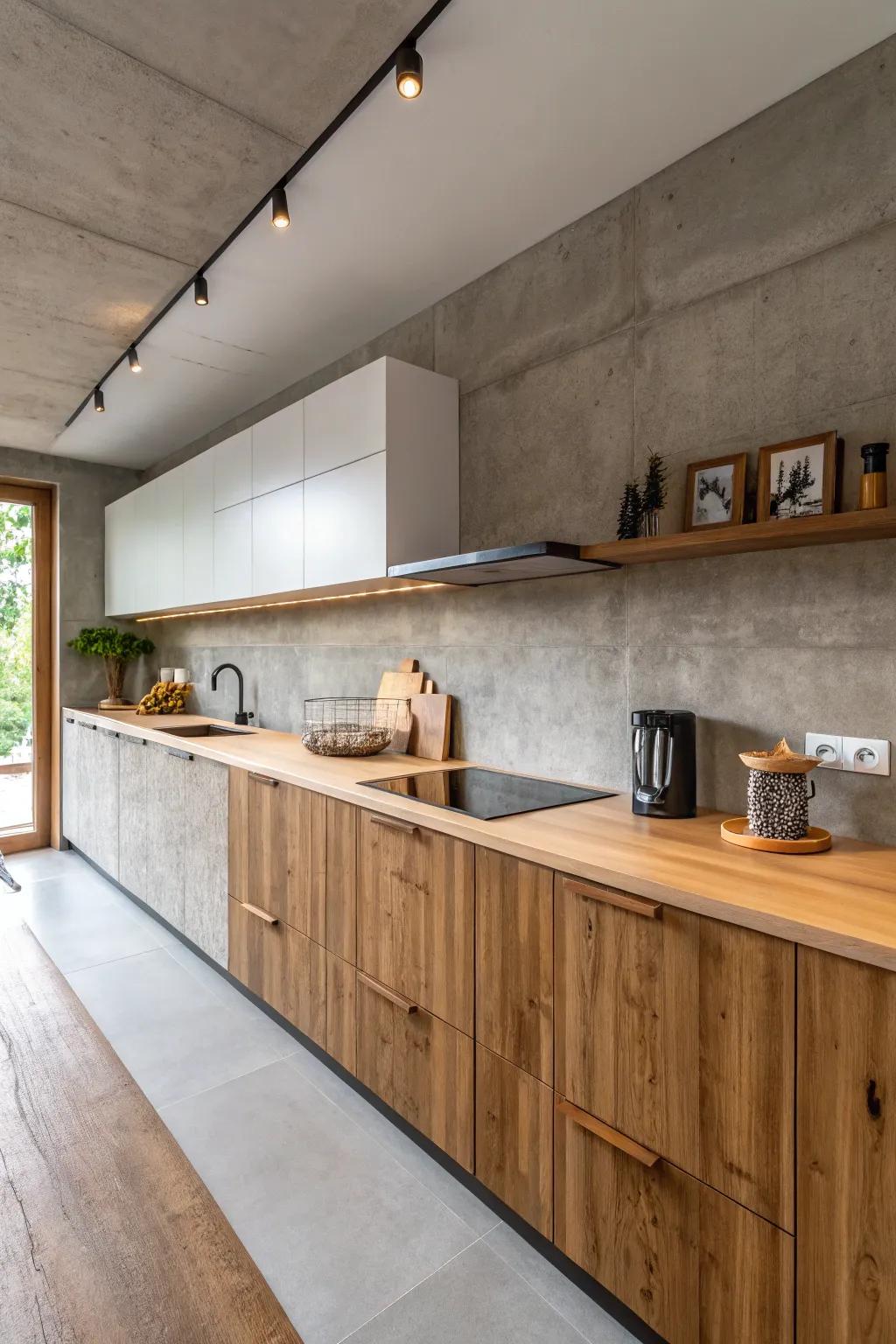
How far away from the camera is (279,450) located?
9.95 feet

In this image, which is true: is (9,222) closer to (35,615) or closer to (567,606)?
(567,606)

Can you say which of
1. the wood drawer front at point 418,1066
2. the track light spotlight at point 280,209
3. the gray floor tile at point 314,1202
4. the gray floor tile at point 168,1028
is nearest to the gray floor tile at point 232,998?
the gray floor tile at point 168,1028

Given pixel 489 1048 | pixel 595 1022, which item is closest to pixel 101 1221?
pixel 595 1022

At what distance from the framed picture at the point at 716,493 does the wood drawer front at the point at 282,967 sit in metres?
1.67

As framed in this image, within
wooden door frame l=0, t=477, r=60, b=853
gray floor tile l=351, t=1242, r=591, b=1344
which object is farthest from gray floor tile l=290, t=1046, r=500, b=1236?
wooden door frame l=0, t=477, r=60, b=853

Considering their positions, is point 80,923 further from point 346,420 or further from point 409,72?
point 409,72

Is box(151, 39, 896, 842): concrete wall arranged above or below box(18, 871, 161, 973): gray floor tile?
above

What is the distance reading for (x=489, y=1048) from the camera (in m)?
1.69

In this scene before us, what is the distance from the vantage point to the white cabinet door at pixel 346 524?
248cm

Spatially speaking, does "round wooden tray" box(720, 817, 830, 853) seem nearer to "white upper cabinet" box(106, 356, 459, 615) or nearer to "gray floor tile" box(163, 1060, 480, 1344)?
"gray floor tile" box(163, 1060, 480, 1344)

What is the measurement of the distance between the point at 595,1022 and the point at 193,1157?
124 cm

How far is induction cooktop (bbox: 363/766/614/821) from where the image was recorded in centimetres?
190

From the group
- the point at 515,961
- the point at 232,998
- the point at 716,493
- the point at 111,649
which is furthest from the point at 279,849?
the point at 111,649

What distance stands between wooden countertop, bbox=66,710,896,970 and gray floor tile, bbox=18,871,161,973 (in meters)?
1.73
